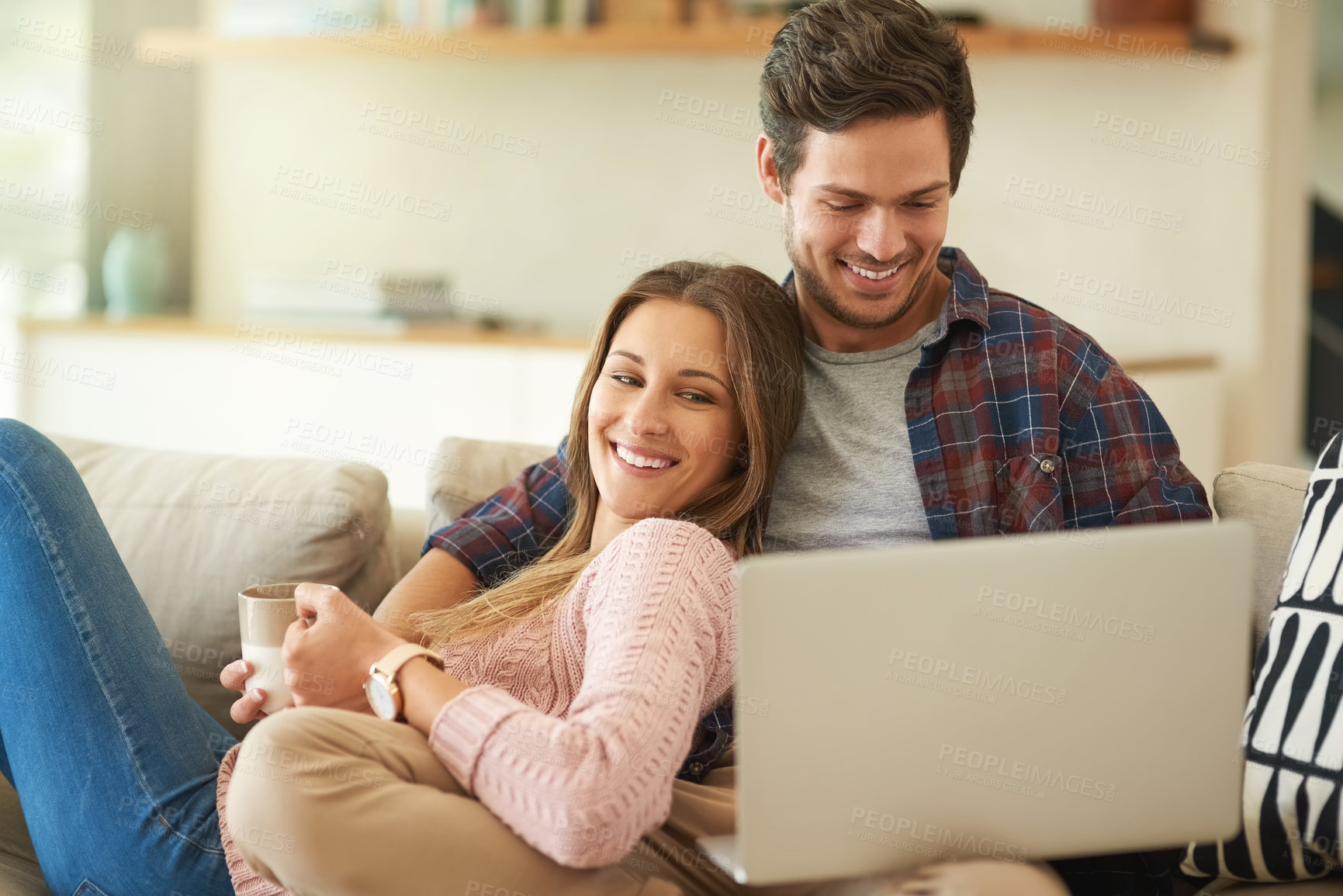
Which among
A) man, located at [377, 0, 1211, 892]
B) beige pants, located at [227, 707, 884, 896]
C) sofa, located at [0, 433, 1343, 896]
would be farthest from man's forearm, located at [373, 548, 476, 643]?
beige pants, located at [227, 707, 884, 896]

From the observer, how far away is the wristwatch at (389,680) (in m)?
1.20

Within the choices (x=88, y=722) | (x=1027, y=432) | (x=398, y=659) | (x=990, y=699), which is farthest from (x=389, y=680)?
(x=1027, y=432)

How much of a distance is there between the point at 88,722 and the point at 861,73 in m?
1.14

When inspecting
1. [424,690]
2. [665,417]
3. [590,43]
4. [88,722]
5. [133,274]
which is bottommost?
[88,722]

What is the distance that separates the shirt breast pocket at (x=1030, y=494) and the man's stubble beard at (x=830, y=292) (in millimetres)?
239

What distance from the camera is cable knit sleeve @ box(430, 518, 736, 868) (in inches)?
41.3

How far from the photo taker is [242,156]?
414 cm

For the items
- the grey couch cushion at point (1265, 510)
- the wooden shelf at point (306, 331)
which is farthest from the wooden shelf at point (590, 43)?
the grey couch cushion at point (1265, 510)

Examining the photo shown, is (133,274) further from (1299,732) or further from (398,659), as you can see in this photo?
(1299,732)

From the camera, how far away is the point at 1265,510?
1469 mm

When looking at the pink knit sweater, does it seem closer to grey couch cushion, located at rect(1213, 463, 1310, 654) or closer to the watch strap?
the watch strap

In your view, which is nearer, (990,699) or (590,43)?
(990,699)

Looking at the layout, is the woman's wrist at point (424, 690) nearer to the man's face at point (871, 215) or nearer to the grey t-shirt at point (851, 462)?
the grey t-shirt at point (851, 462)

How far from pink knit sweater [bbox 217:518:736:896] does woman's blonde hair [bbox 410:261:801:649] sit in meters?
0.20
